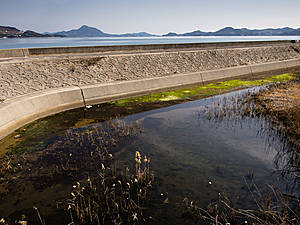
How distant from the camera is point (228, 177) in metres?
6.60

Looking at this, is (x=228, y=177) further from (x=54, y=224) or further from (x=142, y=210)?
(x=54, y=224)

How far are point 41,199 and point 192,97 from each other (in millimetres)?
13056

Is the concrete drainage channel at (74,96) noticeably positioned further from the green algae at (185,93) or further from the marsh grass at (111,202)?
the marsh grass at (111,202)

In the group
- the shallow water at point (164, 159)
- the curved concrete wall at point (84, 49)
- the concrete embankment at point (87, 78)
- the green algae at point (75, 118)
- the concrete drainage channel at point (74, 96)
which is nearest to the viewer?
the shallow water at point (164, 159)

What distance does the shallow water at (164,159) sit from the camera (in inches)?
232

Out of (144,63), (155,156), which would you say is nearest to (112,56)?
(144,63)

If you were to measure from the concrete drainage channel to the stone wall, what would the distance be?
1.91 metres

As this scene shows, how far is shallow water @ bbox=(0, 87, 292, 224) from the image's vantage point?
19.3ft

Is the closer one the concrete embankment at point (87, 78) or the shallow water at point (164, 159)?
the shallow water at point (164, 159)

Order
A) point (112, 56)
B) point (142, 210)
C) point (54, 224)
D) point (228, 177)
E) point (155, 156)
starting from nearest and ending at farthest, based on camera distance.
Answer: point (54, 224)
point (142, 210)
point (228, 177)
point (155, 156)
point (112, 56)

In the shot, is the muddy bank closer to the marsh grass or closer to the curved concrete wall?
the marsh grass

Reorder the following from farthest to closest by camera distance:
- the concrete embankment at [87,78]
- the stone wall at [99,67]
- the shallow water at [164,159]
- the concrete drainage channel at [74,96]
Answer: the stone wall at [99,67] → the concrete embankment at [87,78] → the concrete drainage channel at [74,96] → the shallow water at [164,159]

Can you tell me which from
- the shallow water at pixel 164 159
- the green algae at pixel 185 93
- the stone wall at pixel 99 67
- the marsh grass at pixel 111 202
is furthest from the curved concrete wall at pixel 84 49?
the marsh grass at pixel 111 202

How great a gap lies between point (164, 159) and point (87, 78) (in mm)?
12139
